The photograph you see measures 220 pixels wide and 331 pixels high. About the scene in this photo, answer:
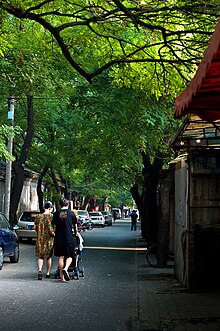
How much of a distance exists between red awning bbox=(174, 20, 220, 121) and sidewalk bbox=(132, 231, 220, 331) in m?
2.91

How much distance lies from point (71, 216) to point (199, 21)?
227 inches

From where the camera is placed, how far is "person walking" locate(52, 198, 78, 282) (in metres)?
14.3

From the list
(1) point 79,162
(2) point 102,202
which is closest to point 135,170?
(1) point 79,162

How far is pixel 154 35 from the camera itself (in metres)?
13.3

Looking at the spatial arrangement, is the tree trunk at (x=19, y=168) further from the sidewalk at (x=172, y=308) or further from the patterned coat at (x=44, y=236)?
the sidewalk at (x=172, y=308)

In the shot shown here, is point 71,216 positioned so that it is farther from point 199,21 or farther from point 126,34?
point 199,21

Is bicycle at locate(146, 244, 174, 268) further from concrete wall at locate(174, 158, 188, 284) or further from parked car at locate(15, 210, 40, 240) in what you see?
parked car at locate(15, 210, 40, 240)

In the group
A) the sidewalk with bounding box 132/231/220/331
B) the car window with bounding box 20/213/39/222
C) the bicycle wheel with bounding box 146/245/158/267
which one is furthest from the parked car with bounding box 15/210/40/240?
the sidewalk with bounding box 132/231/220/331

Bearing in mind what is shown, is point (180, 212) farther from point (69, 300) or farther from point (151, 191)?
point (151, 191)

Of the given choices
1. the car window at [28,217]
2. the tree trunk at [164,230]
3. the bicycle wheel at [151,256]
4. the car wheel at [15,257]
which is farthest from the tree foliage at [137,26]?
the car window at [28,217]

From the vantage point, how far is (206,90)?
6793 mm

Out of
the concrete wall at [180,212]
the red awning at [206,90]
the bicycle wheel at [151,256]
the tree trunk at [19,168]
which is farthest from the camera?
the tree trunk at [19,168]

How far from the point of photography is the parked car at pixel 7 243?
17.6 metres

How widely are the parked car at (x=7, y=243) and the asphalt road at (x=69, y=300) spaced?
1.53 feet
